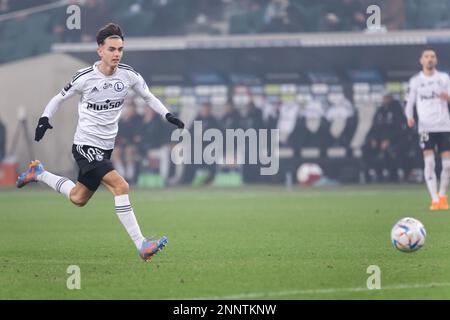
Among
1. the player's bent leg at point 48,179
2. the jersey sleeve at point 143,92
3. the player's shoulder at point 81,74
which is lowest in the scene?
the player's bent leg at point 48,179

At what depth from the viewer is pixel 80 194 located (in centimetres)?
1166

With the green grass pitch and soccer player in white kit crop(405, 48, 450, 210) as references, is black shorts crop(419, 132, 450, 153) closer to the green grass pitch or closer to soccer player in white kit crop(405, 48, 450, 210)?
soccer player in white kit crop(405, 48, 450, 210)

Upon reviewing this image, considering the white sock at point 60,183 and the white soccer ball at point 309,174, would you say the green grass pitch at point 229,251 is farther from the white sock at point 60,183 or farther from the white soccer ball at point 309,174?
the white soccer ball at point 309,174

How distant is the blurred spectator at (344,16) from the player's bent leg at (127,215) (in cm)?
1494

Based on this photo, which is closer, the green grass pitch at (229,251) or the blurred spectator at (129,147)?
the green grass pitch at (229,251)

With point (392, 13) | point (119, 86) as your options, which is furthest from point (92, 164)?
point (392, 13)

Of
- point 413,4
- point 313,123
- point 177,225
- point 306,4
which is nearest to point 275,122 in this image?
point 313,123

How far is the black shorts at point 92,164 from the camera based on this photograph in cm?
1116

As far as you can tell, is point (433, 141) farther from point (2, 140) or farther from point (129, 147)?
point (2, 140)

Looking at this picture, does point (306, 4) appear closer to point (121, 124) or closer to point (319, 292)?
point (121, 124)

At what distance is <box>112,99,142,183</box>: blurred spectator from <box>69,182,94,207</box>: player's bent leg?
1528 cm

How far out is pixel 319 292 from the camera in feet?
28.7

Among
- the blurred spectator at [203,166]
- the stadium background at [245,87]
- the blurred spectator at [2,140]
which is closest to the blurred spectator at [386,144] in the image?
the stadium background at [245,87]

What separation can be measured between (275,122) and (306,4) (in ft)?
9.58
